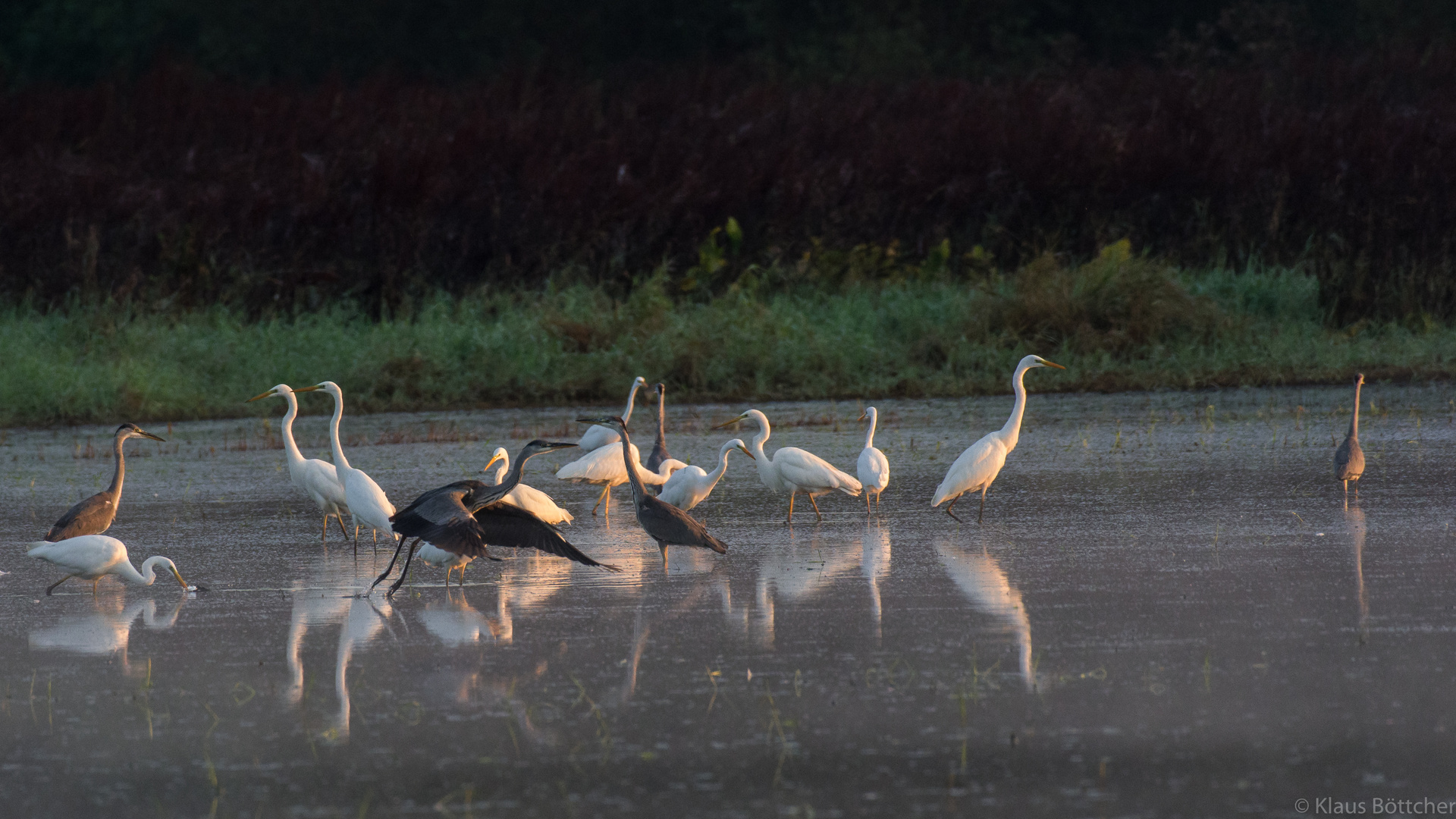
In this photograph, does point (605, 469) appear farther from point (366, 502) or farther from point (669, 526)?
point (669, 526)

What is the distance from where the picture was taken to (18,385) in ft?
54.0

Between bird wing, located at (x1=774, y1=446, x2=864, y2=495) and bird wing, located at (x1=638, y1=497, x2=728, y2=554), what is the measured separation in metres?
1.42

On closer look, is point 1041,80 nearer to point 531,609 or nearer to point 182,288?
point 182,288

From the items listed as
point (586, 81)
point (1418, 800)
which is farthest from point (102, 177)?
point (1418, 800)

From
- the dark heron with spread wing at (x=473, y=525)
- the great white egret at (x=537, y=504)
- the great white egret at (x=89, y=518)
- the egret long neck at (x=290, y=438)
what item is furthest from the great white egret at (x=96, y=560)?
the egret long neck at (x=290, y=438)

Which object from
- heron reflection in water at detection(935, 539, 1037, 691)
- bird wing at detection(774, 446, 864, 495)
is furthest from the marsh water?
bird wing at detection(774, 446, 864, 495)

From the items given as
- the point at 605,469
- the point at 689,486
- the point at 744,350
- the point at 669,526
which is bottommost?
the point at 744,350

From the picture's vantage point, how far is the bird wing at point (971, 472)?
9.38 m

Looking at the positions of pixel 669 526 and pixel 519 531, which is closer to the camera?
pixel 519 531

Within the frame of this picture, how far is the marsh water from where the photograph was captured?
4.70 meters

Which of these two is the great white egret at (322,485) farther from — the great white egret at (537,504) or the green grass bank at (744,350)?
the green grass bank at (744,350)

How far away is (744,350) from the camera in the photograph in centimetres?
1734

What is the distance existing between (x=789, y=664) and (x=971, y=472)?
364 cm

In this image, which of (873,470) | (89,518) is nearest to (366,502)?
(89,518)
